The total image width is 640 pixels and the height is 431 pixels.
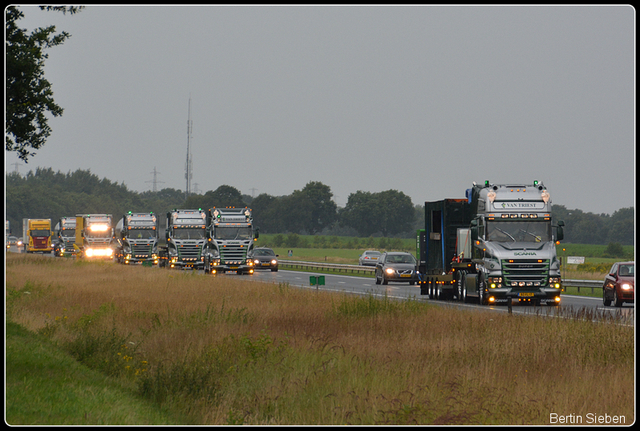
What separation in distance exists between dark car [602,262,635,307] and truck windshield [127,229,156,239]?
40.3 meters

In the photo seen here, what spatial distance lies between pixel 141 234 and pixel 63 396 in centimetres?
5304

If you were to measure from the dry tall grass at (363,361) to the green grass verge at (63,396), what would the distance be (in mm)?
647

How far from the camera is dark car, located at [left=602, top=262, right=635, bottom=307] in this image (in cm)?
2819

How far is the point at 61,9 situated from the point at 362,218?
503 ft

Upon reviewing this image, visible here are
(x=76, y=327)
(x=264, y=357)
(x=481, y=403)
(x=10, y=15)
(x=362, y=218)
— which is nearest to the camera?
(x=481, y=403)

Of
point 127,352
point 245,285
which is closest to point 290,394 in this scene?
point 127,352

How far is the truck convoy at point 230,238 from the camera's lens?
4875 cm

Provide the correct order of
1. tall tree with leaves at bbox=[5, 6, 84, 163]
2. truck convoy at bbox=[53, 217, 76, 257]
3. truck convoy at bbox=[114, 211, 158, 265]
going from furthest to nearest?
truck convoy at bbox=[53, 217, 76, 257], truck convoy at bbox=[114, 211, 158, 265], tall tree with leaves at bbox=[5, 6, 84, 163]

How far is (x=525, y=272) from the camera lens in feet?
86.4

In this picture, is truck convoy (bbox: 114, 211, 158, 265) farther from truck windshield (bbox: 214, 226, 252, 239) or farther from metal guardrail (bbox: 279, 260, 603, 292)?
truck windshield (bbox: 214, 226, 252, 239)

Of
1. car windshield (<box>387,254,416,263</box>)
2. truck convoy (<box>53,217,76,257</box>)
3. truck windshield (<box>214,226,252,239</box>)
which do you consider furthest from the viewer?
truck convoy (<box>53,217,76,257</box>)

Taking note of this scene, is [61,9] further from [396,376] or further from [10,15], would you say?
[396,376]

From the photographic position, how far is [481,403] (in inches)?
393

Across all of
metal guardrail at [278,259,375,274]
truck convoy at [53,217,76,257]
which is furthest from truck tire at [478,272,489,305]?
truck convoy at [53,217,76,257]
